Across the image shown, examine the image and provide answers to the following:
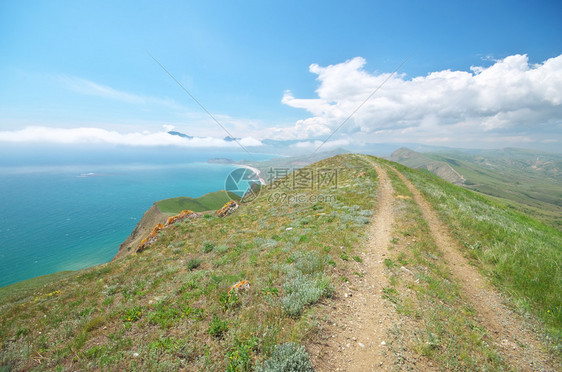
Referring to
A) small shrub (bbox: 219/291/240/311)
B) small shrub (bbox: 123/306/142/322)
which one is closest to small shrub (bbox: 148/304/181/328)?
small shrub (bbox: 123/306/142/322)

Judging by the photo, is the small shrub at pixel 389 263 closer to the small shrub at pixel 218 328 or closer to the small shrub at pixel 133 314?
the small shrub at pixel 218 328

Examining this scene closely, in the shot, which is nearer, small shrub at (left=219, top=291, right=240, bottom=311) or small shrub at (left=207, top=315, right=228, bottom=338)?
small shrub at (left=207, top=315, right=228, bottom=338)

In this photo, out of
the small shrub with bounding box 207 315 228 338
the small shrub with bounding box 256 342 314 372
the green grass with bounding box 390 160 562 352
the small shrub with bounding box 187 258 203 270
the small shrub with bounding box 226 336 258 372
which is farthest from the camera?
A: the small shrub with bounding box 187 258 203 270

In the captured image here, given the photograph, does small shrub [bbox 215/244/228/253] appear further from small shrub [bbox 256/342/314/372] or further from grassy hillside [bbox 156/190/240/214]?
grassy hillside [bbox 156/190/240/214]

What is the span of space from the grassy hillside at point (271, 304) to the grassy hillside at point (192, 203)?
84839 mm

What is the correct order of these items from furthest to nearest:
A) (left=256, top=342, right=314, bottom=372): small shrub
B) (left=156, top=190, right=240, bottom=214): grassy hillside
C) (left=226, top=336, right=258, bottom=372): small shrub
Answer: (left=156, top=190, right=240, bottom=214): grassy hillside < (left=226, top=336, right=258, bottom=372): small shrub < (left=256, top=342, right=314, bottom=372): small shrub

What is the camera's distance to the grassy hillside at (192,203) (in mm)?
94137

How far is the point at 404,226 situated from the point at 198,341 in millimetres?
14622

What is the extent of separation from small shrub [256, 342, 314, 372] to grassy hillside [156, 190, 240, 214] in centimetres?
9300

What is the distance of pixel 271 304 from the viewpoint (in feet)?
23.1

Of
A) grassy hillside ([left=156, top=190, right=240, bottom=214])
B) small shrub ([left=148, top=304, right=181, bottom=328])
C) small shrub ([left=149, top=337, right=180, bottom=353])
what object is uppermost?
small shrub ([left=149, top=337, right=180, bottom=353])

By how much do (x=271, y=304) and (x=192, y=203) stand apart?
116564 millimetres

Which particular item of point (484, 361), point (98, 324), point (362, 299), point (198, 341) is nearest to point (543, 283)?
point (484, 361)

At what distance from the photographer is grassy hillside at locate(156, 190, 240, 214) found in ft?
309
